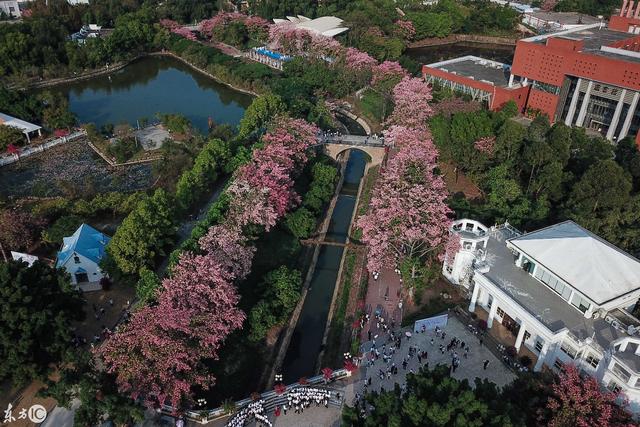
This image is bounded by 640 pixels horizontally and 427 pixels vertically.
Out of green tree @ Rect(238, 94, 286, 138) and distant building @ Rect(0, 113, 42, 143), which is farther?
distant building @ Rect(0, 113, 42, 143)

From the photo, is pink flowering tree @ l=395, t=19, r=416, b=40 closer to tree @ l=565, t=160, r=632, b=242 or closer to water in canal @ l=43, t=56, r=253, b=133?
water in canal @ l=43, t=56, r=253, b=133

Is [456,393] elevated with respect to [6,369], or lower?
elevated

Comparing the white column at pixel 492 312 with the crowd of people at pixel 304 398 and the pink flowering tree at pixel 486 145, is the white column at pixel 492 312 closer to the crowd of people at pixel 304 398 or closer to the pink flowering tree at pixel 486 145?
the crowd of people at pixel 304 398

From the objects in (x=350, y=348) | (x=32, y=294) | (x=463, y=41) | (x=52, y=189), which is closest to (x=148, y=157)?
(x=52, y=189)

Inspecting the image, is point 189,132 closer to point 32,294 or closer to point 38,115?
point 38,115

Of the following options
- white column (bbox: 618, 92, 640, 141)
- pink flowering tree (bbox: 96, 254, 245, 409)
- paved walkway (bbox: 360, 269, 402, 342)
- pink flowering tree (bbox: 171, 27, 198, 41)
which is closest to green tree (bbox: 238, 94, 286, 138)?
paved walkway (bbox: 360, 269, 402, 342)

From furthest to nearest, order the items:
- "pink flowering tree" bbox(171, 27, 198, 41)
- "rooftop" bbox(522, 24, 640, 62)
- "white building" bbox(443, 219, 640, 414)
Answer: "pink flowering tree" bbox(171, 27, 198, 41)
"rooftop" bbox(522, 24, 640, 62)
"white building" bbox(443, 219, 640, 414)
